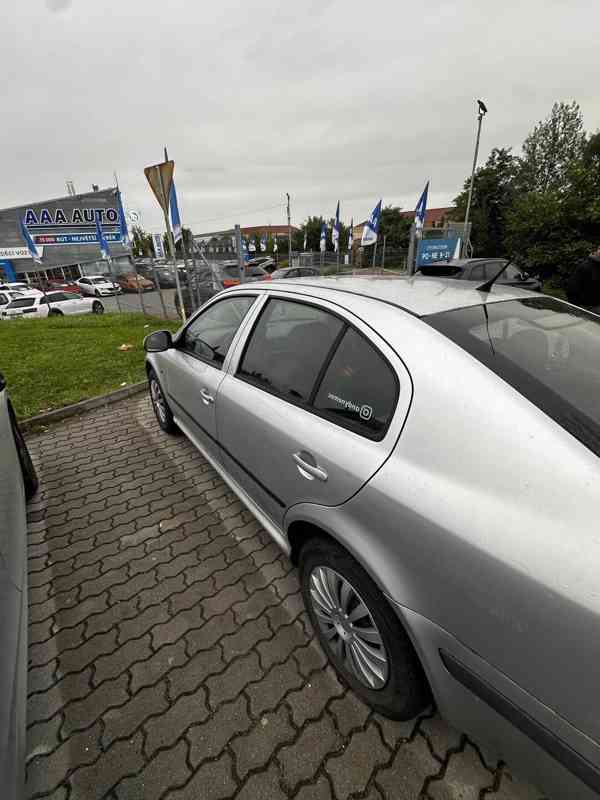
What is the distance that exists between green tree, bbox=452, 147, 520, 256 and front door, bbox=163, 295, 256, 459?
34.7 meters

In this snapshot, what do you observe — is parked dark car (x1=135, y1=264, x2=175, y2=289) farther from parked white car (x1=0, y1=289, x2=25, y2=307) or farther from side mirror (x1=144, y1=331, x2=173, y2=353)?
side mirror (x1=144, y1=331, x2=173, y2=353)

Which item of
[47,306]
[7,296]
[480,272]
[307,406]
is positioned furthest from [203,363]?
[7,296]

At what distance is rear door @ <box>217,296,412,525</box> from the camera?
50.6 inches

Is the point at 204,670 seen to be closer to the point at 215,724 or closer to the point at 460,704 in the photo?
the point at 215,724

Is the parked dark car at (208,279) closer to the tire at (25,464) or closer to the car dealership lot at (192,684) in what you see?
the tire at (25,464)

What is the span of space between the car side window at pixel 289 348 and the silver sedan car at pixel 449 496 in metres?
0.01

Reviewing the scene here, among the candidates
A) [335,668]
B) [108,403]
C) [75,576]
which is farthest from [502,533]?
[108,403]

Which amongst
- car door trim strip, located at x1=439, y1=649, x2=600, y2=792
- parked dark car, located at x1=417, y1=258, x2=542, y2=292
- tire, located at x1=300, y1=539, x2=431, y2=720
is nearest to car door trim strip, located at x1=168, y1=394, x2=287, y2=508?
tire, located at x1=300, y1=539, x2=431, y2=720

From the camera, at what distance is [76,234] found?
2806 centimetres

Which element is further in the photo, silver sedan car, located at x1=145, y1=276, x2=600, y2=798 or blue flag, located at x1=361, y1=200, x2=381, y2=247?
blue flag, located at x1=361, y1=200, x2=381, y2=247

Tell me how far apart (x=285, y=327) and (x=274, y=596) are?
1.53 m

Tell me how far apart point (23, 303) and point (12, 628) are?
17783 mm

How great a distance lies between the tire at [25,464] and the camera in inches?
109

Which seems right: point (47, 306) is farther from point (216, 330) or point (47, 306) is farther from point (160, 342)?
point (216, 330)
